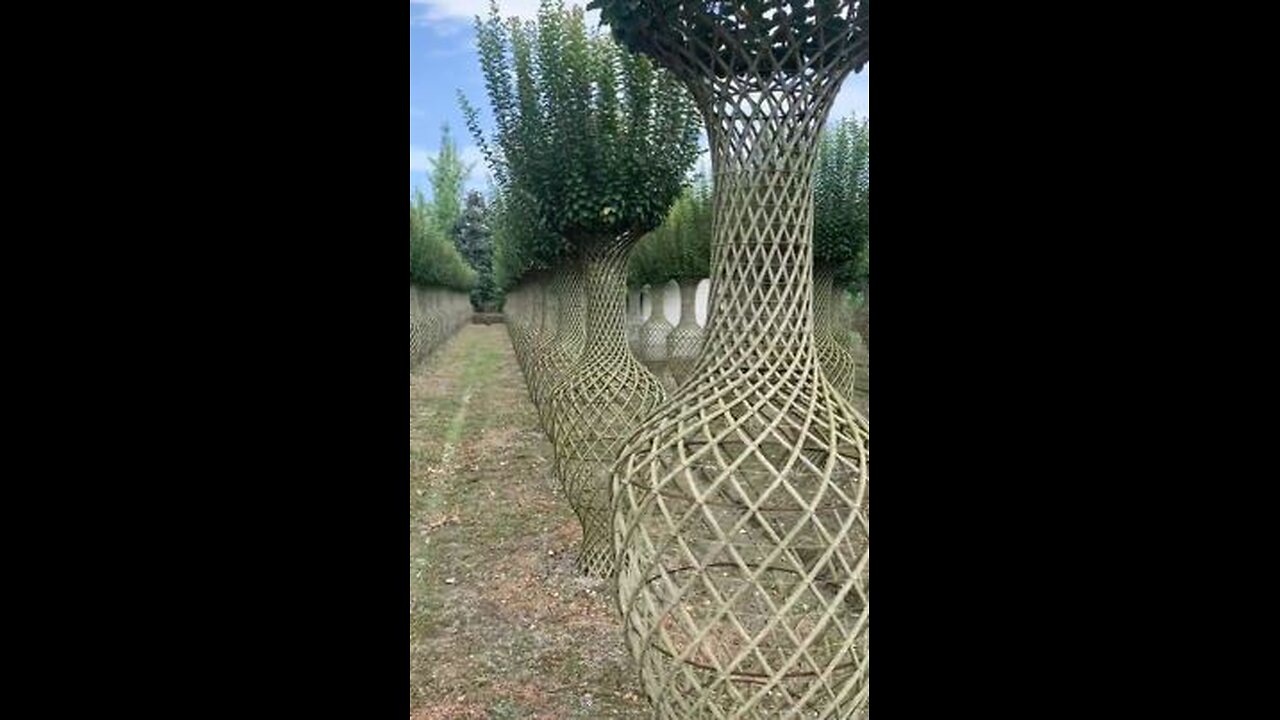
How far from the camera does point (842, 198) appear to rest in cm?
855

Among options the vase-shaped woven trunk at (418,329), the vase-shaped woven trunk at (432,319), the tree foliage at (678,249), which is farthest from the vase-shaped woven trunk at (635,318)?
the vase-shaped woven trunk at (418,329)

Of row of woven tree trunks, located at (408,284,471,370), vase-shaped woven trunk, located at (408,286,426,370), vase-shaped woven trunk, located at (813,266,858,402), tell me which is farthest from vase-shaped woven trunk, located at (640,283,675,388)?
vase-shaped woven trunk, located at (813,266,858,402)

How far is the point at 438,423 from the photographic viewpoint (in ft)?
32.8

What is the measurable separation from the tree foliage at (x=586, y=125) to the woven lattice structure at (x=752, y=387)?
2.00 metres

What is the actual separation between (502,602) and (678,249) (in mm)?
12185

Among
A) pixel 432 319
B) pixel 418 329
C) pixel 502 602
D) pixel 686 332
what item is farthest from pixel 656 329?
pixel 502 602

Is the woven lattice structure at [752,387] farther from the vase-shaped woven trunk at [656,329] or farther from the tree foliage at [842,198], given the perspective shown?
the vase-shaped woven trunk at [656,329]

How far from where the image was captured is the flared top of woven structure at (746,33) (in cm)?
212

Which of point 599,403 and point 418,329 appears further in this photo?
point 418,329

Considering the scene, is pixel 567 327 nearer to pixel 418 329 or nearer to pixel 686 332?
pixel 418 329
